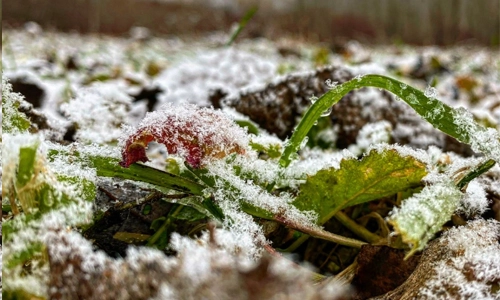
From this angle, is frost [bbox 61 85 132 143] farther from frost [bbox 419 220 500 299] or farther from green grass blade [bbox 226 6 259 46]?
frost [bbox 419 220 500 299]

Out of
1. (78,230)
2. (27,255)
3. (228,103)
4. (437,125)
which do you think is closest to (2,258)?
(27,255)

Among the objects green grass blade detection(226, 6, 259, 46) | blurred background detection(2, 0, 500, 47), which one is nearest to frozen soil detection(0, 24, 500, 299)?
green grass blade detection(226, 6, 259, 46)

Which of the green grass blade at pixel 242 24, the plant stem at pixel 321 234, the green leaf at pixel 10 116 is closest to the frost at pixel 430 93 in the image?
the plant stem at pixel 321 234

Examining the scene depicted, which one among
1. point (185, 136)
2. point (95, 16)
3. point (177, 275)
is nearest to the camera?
point (177, 275)

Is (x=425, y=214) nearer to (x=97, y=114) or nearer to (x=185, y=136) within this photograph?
(x=185, y=136)

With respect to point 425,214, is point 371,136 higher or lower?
lower

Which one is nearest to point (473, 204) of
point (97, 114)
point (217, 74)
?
point (97, 114)

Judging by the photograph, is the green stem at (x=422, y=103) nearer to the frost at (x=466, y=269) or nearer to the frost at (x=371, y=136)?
Result: the frost at (x=466, y=269)
